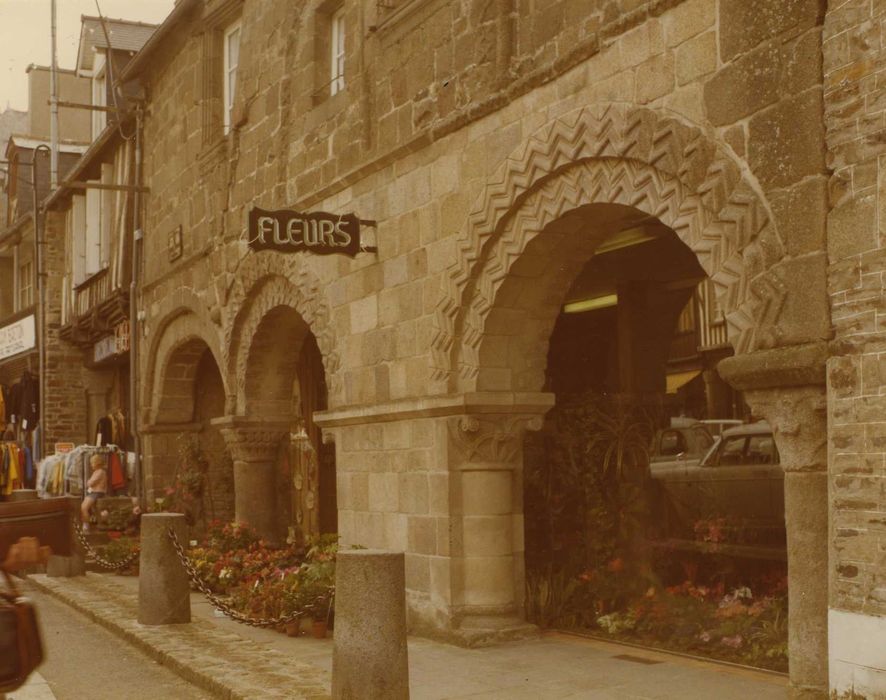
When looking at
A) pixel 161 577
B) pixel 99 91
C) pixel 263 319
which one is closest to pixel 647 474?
pixel 161 577

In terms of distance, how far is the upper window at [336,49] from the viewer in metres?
11.4

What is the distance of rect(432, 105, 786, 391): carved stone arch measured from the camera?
19.9 ft

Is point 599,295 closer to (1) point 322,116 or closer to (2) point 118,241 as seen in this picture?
(1) point 322,116

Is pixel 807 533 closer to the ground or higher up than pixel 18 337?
closer to the ground

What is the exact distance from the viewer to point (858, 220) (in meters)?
5.49

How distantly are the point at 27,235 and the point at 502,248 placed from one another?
20332mm

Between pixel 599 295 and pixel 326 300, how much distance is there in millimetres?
2431

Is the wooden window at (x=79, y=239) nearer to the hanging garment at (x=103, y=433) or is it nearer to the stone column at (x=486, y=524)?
the hanging garment at (x=103, y=433)

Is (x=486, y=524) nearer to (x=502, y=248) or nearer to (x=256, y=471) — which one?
(x=502, y=248)

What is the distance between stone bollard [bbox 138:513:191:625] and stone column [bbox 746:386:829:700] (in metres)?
5.45

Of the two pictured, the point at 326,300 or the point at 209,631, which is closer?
the point at 209,631

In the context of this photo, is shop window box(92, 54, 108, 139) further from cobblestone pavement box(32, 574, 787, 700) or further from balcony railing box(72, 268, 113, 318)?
cobblestone pavement box(32, 574, 787, 700)

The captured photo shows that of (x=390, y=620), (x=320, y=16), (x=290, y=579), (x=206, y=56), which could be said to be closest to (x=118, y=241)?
(x=206, y=56)

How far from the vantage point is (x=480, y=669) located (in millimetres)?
7605
